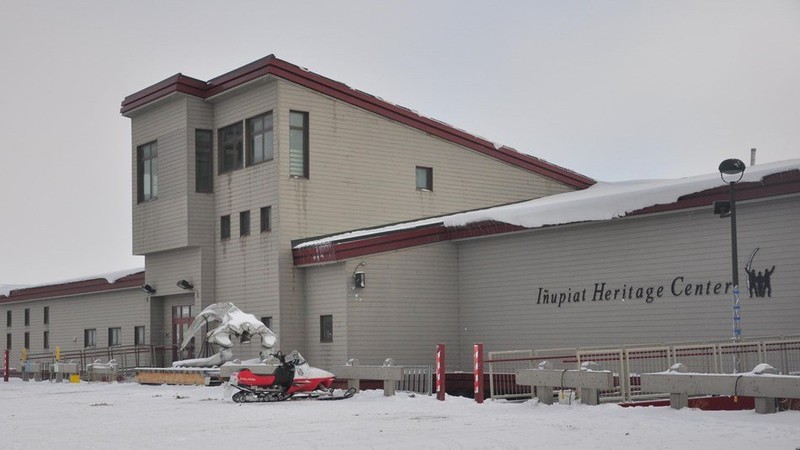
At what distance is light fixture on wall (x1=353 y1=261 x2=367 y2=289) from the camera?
3003 cm

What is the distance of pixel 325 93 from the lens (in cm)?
3494

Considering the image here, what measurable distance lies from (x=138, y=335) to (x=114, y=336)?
2.80m

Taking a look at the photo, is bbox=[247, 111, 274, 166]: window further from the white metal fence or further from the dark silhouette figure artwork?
the dark silhouette figure artwork

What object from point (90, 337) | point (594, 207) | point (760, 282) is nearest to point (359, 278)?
point (594, 207)

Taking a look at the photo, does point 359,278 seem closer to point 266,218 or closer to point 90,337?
point 266,218

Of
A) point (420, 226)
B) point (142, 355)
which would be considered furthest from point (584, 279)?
point (142, 355)

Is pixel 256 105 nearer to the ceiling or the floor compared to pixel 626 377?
nearer to the ceiling

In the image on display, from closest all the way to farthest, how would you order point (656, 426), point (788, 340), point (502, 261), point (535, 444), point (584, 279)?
point (535, 444)
point (656, 426)
point (788, 340)
point (584, 279)
point (502, 261)

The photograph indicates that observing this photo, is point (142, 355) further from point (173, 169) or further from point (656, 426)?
point (656, 426)

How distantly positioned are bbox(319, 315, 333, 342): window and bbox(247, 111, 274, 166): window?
20.2ft

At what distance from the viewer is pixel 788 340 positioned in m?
21.5

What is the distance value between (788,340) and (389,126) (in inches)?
735

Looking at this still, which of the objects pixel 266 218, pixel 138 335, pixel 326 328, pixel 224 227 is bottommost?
pixel 138 335

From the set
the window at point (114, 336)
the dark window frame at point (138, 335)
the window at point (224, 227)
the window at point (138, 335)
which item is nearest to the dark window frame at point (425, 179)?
the window at point (224, 227)
